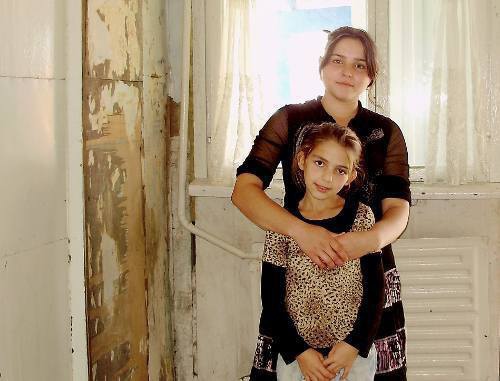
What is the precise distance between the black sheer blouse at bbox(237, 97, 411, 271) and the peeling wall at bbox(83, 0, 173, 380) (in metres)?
0.51

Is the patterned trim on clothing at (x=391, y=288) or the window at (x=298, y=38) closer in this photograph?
the patterned trim on clothing at (x=391, y=288)

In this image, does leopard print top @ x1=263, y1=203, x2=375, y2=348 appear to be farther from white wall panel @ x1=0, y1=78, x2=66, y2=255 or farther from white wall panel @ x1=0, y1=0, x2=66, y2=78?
white wall panel @ x1=0, y1=0, x2=66, y2=78

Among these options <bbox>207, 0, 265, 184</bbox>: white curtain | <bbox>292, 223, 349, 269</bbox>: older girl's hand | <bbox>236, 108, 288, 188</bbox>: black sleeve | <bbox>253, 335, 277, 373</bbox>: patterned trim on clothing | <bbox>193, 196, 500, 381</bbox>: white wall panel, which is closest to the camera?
<bbox>292, 223, 349, 269</bbox>: older girl's hand

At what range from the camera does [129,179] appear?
226cm

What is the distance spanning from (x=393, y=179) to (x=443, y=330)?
0.89 meters

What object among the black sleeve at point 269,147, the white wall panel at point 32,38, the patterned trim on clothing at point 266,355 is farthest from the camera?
the black sleeve at point 269,147

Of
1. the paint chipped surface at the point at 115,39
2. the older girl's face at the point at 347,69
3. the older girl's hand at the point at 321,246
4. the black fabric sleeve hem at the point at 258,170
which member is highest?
the paint chipped surface at the point at 115,39

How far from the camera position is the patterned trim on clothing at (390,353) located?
69.6 inches

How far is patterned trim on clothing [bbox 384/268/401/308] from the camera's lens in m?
1.78

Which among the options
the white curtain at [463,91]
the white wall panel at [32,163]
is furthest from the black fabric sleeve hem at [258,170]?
the white curtain at [463,91]

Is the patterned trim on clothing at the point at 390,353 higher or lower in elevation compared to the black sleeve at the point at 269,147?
lower

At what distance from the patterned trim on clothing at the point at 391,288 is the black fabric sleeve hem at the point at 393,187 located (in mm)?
224

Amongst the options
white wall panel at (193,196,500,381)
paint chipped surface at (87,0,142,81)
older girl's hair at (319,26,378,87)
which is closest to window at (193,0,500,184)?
white wall panel at (193,196,500,381)

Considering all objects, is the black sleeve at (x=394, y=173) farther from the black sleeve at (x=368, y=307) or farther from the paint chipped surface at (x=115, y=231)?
the paint chipped surface at (x=115, y=231)
